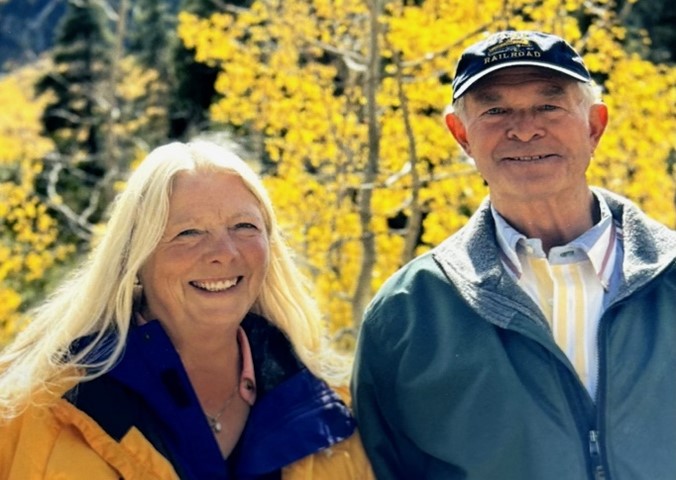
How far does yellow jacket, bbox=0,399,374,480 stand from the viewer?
7.04ft

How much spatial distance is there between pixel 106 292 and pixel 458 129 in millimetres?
1069

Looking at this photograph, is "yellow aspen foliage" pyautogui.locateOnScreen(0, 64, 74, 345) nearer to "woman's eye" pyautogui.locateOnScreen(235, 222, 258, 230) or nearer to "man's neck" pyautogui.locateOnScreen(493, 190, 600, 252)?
"woman's eye" pyautogui.locateOnScreen(235, 222, 258, 230)

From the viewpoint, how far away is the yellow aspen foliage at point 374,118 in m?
6.96

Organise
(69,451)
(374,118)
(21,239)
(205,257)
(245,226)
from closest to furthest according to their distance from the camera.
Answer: (69,451) → (205,257) → (245,226) → (374,118) → (21,239)

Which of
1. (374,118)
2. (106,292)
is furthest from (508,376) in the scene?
(374,118)

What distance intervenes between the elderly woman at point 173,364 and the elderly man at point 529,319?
258mm

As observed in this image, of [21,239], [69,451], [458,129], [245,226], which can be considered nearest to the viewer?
[69,451]

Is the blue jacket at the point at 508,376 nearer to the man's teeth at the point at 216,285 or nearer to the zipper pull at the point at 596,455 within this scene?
the zipper pull at the point at 596,455

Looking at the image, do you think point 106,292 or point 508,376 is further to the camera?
point 106,292

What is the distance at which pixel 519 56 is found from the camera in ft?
7.89

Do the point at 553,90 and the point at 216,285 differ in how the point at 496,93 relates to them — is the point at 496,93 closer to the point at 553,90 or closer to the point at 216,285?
the point at 553,90

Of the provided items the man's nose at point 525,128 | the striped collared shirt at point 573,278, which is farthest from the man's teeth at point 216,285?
the man's nose at point 525,128

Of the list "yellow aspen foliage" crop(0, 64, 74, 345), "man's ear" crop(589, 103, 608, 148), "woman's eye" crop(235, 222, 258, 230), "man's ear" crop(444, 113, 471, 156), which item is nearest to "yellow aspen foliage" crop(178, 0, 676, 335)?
"yellow aspen foliage" crop(0, 64, 74, 345)

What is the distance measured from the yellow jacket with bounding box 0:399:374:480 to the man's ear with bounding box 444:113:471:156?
1.19 metres
